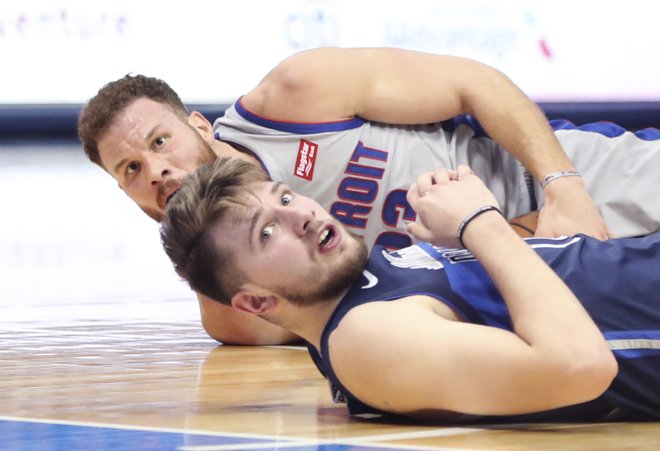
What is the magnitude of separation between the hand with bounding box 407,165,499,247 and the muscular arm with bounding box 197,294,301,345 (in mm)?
1258

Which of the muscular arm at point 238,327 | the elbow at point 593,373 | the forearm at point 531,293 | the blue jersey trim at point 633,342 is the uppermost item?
the forearm at point 531,293

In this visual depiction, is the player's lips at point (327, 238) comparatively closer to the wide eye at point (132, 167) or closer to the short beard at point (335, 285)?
the short beard at point (335, 285)

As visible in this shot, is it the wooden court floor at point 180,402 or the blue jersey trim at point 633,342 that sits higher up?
the blue jersey trim at point 633,342

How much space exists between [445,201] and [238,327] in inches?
54.2

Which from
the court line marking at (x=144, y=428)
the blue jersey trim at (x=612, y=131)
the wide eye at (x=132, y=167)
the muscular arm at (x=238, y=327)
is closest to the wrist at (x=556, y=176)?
the blue jersey trim at (x=612, y=131)

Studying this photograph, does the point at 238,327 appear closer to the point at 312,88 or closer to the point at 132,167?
the point at 132,167

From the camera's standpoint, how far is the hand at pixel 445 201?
214 centimetres

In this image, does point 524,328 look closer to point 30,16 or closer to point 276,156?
point 276,156

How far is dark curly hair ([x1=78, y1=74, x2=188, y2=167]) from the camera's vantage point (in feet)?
11.1

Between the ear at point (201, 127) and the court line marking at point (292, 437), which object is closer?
the court line marking at point (292, 437)

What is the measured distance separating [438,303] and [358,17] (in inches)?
240

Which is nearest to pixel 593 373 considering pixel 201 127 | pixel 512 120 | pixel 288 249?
pixel 288 249

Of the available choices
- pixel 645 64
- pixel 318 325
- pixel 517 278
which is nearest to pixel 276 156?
pixel 318 325

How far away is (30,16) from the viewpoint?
26.7 feet
